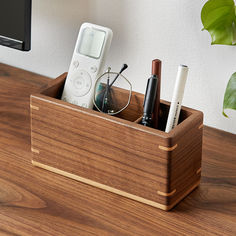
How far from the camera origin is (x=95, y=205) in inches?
31.7

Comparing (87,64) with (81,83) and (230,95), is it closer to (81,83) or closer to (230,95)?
(81,83)

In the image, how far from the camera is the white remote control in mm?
896

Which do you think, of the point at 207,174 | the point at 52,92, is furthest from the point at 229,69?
the point at 52,92

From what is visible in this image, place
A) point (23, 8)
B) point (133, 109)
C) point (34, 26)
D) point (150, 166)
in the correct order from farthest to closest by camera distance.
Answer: point (34, 26) < point (23, 8) < point (133, 109) < point (150, 166)

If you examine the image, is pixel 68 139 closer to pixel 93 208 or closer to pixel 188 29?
pixel 93 208

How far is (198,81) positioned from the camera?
3.27ft

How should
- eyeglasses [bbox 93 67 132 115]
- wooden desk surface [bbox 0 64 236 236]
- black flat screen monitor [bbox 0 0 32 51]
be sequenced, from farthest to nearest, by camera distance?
black flat screen monitor [bbox 0 0 32 51] < eyeglasses [bbox 93 67 132 115] < wooden desk surface [bbox 0 64 236 236]

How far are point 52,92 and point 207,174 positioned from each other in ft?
0.97

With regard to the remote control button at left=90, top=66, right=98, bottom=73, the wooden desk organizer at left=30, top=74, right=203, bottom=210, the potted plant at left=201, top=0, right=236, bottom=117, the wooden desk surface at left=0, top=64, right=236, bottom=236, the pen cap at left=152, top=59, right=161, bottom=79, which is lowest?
the wooden desk surface at left=0, top=64, right=236, bottom=236

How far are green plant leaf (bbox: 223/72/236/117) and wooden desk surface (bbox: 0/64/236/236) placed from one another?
0.10m

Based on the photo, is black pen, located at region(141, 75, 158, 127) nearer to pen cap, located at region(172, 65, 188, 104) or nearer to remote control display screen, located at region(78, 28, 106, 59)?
pen cap, located at region(172, 65, 188, 104)

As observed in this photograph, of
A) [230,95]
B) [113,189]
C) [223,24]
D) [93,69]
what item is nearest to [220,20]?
[223,24]

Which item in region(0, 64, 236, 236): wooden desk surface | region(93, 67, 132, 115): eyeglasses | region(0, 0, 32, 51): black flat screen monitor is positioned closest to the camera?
region(0, 64, 236, 236): wooden desk surface

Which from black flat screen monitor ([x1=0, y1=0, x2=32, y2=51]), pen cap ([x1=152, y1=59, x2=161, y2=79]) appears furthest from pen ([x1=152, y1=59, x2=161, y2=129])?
black flat screen monitor ([x1=0, y1=0, x2=32, y2=51])
